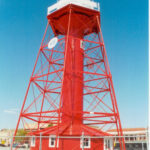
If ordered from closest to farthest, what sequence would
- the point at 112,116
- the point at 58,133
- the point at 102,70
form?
1. the point at 58,133
2. the point at 112,116
3. the point at 102,70

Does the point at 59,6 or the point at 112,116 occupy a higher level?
the point at 59,6

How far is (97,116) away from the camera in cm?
1877

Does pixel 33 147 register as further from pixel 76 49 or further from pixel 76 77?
pixel 76 49

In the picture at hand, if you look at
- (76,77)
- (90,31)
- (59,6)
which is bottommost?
(76,77)

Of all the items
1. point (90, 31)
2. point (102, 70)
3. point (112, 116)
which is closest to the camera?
point (112, 116)

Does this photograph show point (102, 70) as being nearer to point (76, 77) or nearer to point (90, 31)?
point (76, 77)

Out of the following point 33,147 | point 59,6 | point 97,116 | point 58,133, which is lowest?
point 33,147

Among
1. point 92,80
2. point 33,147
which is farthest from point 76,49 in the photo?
point 33,147

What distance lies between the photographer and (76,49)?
2089 centimetres

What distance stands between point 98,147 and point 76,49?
Answer: 32.8 ft

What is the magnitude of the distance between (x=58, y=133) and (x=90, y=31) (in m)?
12.8

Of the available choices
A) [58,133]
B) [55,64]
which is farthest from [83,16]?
[58,133]

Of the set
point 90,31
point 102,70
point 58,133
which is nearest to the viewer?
point 58,133

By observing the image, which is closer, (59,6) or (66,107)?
(66,107)
